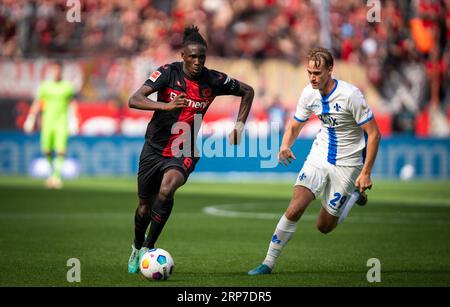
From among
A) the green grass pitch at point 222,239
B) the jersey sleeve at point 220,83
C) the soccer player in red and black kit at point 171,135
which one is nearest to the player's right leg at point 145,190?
the soccer player in red and black kit at point 171,135

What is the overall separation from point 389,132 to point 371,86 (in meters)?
1.61

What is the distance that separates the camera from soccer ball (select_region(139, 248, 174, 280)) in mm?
8953

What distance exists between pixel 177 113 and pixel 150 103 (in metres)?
0.64

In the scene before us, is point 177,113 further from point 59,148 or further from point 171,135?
point 59,148

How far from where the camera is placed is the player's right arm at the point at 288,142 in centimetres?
963

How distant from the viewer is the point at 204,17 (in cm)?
3061

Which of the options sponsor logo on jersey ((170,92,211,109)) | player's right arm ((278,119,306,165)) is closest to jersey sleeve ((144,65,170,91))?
sponsor logo on jersey ((170,92,211,109))

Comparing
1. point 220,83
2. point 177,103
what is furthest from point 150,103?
point 220,83

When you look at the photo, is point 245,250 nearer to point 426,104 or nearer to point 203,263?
point 203,263

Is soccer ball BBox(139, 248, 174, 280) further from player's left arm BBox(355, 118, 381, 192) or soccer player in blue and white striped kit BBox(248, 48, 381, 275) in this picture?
player's left arm BBox(355, 118, 381, 192)

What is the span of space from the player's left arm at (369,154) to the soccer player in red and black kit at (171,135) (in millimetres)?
1431

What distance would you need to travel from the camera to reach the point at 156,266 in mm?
8953

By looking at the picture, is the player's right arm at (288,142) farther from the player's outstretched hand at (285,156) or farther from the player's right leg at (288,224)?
the player's right leg at (288,224)
